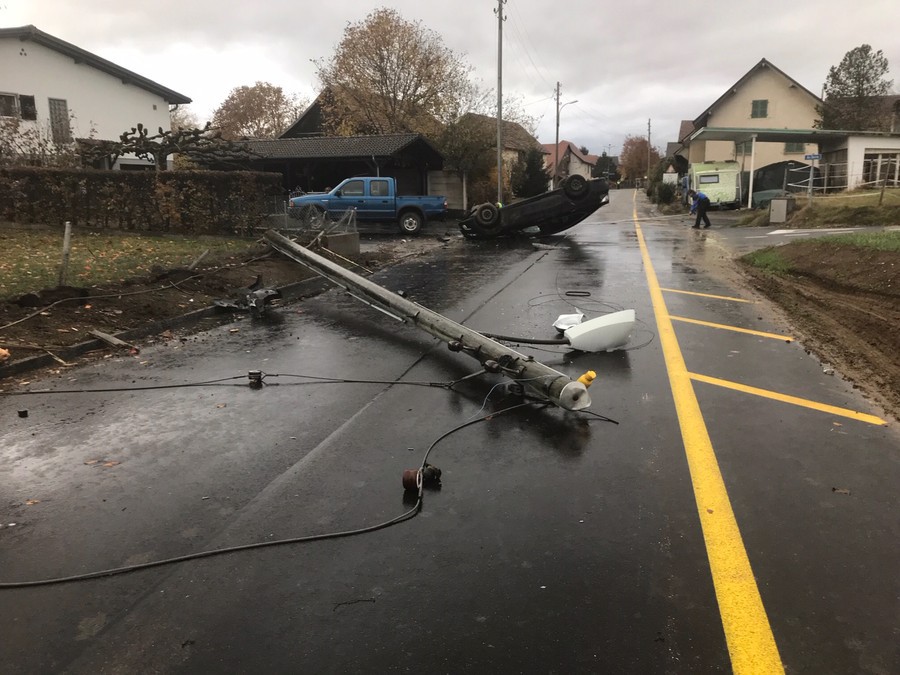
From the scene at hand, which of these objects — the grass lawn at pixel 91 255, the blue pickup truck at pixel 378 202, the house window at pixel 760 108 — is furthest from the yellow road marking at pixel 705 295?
the house window at pixel 760 108

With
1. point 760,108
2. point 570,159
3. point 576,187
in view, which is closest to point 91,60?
point 576,187

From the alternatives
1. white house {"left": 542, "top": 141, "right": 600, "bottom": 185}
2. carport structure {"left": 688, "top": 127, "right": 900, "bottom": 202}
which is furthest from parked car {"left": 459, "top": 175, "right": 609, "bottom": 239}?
white house {"left": 542, "top": 141, "right": 600, "bottom": 185}

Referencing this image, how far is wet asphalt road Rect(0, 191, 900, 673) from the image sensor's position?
2.71 m

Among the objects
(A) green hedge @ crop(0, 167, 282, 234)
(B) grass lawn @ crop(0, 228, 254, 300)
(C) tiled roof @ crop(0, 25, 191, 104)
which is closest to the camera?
(B) grass lawn @ crop(0, 228, 254, 300)

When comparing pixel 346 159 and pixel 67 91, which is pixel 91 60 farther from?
pixel 346 159

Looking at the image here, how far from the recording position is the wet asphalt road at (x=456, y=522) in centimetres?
271

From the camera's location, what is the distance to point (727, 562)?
324 centimetres

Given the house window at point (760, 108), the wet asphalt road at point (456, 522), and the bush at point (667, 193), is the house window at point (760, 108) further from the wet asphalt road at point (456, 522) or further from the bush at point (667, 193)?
the wet asphalt road at point (456, 522)

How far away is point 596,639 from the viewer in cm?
271

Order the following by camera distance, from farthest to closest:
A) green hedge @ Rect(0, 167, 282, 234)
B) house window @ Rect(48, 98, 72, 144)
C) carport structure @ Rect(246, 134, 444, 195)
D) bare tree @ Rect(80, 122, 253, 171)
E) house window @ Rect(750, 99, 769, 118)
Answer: house window @ Rect(750, 99, 769, 118) < carport structure @ Rect(246, 134, 444, 195) < house window @ Rect(48, 98, 72, 144) < bare tree @ Rect(80, 122, 253, 171) < green hedge @ Rect(0, 167, 282, 234)

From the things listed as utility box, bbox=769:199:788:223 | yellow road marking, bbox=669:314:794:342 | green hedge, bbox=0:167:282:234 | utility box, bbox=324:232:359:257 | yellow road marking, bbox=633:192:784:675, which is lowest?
yellow road marking, bbox=633:192:784:675

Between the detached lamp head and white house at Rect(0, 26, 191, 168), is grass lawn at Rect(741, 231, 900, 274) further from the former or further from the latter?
white house at Rect(0, 26, 191, 168)

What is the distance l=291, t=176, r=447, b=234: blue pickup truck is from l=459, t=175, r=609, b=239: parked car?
2.71 meters

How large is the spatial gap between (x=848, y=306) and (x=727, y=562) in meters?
7.90
